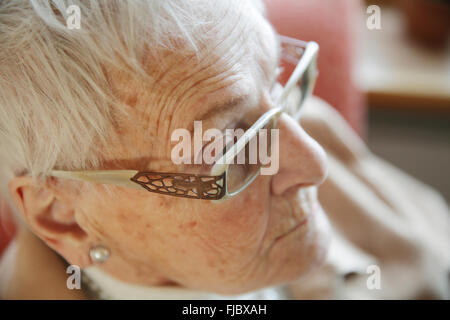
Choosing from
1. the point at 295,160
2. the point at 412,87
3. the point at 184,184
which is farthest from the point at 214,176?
the point at 412,87

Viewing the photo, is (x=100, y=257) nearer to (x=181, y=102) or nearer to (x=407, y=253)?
(x=181, y=102)

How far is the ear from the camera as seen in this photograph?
2.24ft

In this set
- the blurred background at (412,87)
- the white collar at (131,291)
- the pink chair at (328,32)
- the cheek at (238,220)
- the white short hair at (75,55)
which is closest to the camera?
the white short hair at (75,55)

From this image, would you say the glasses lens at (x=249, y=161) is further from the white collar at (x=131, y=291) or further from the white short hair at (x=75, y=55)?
the white collar at (x=131, y=291)

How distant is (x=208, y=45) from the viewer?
1.98ft

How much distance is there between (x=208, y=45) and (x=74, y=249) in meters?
0.41

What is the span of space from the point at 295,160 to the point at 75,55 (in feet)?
1.16

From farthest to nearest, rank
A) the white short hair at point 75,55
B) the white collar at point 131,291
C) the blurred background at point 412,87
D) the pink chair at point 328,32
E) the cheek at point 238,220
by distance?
the blurred background at point 412,87, the pink chair at point 328,32, the white collar at point 131,291, the cheek at point 238,220, the white short hair at point 75,55

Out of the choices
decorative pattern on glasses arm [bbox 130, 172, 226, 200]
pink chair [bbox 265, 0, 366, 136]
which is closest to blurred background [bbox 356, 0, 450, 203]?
pink chair [bbox 265, 0, 366, 136]

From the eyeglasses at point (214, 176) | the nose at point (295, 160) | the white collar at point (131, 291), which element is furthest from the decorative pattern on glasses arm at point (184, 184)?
the white collar at point (131, 291)

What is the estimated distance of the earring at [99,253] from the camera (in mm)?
743

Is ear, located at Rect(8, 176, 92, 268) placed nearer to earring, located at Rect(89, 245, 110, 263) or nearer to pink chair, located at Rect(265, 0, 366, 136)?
earring, located at Rect(89, 245, 110, 263)

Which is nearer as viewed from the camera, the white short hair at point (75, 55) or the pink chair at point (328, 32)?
the white short hair at point (75, 55)
